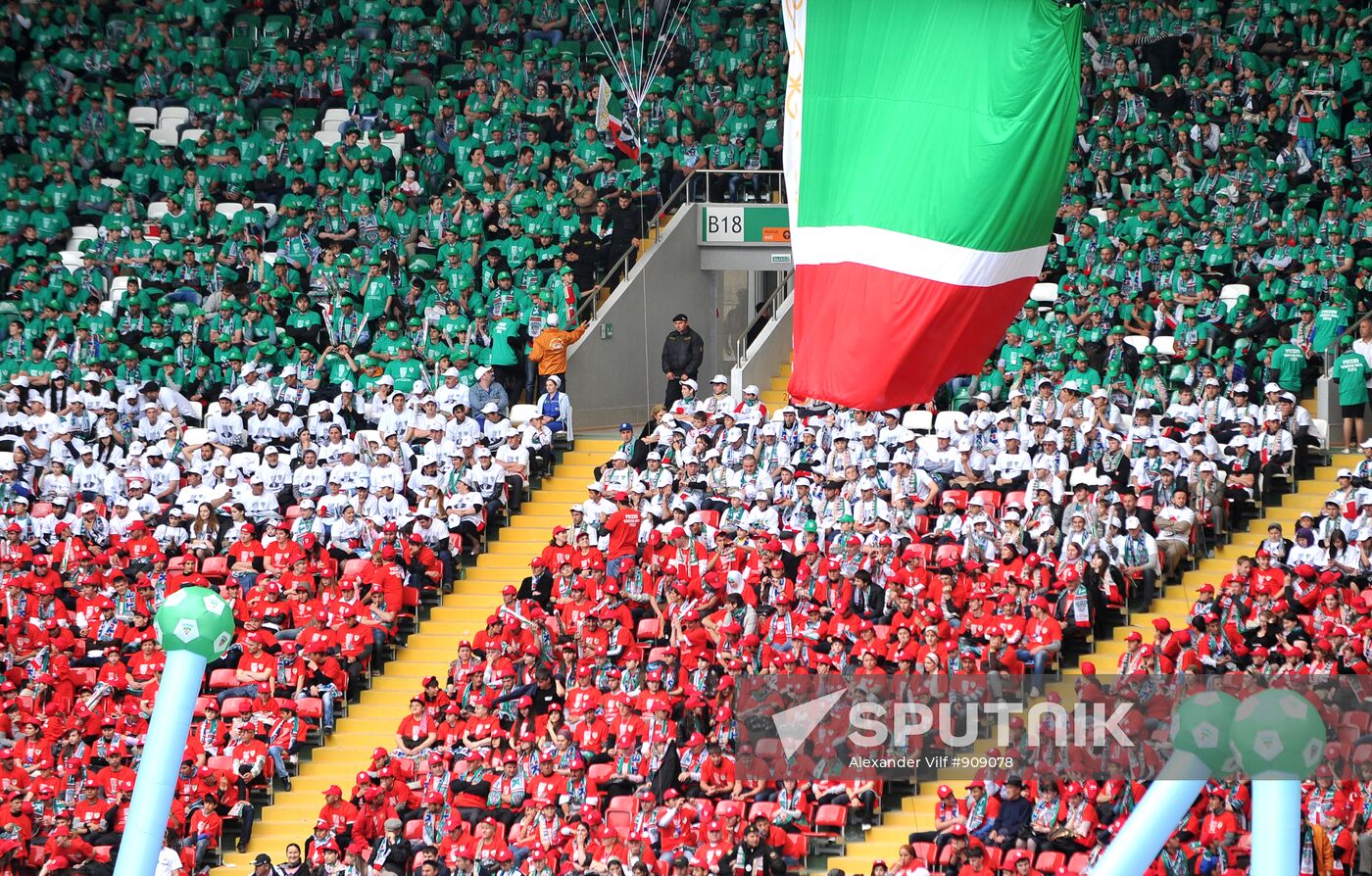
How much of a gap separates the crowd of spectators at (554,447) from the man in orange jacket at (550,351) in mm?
70

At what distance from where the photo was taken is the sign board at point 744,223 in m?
25.2

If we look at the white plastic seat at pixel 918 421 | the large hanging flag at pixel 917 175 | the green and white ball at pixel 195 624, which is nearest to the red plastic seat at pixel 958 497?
the white plastic seat at pixel 918 421

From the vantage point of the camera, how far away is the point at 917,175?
27.0 ft

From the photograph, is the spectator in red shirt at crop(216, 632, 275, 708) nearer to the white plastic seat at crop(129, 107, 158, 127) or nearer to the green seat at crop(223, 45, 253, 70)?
the white plastic seat at crop(129, 107, 158, 127)

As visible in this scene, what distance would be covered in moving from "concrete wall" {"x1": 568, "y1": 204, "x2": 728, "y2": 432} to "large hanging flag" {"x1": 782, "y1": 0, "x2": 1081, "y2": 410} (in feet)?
51.5

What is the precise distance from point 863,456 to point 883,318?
10919 mm

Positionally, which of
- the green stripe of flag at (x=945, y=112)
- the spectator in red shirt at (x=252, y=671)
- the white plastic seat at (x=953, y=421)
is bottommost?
the spectator in red shirt at (x=252, y=671)

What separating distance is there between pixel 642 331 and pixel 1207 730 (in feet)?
72.0

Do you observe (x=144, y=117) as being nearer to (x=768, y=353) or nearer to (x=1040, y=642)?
(x=768, y=353)

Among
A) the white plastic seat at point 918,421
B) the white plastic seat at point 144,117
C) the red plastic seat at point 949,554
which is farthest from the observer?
the white plastic seat at point 144,117

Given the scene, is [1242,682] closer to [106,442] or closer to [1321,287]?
[1321,287]

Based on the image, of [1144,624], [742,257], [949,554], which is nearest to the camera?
[1144,624]

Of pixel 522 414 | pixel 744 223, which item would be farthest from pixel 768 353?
pixel 522 414

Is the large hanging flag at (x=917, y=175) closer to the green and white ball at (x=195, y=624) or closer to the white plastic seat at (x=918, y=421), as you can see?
the green and white ball at (x=195, y=624)
